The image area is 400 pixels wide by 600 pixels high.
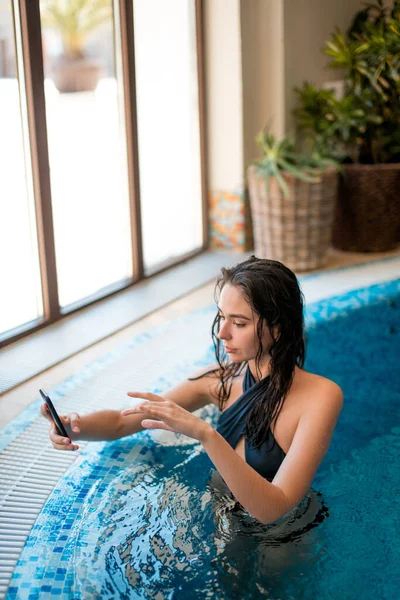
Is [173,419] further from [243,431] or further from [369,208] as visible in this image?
[369,208]

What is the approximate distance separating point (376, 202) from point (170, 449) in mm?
3178

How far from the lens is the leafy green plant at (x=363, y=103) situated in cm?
542

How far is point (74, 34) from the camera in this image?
4.18m

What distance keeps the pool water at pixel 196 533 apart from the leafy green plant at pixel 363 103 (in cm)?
297

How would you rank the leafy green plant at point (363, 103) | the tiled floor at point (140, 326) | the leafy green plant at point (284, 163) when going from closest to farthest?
the tiled floor at point (140, 326) → the leafy green plant at point (284, 163) → the leafy green plant at point (363, 103)

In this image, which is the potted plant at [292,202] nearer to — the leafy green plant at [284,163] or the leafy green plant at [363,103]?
the leafy green plant at [284,163]

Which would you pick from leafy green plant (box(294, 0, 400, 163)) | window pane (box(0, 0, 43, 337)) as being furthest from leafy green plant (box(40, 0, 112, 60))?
leafy green plant (box(294, 0, 400, 163))

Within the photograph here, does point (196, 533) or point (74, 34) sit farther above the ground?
point (74, 34)

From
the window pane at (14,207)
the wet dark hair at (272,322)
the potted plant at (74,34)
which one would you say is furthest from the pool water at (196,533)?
the potted plant at (74,34)

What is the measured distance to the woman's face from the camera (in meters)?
2.10

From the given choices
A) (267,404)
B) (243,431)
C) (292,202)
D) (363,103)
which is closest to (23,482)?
(243,431)

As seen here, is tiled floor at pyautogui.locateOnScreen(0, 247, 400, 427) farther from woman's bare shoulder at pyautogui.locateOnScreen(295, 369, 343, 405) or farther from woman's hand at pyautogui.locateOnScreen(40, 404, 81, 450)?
woman's bare shoulder at pyautogui.locateOnScreen(295, 369, 343, 405)

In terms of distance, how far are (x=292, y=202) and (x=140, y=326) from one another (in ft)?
4.62

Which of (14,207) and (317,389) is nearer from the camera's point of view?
(317,389)
